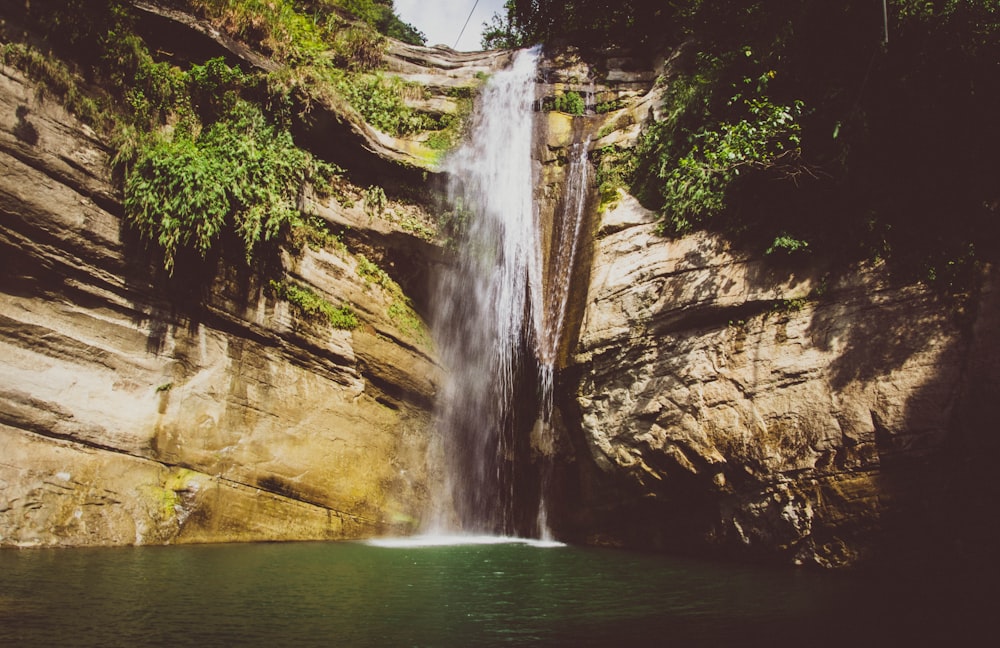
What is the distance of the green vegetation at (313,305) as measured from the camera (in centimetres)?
1079

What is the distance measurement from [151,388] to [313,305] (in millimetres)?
2973

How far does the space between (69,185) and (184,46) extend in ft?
14.1

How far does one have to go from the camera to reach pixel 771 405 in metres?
8.57

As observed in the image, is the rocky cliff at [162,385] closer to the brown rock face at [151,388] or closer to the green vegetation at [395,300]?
the brown rock face at [151,388]

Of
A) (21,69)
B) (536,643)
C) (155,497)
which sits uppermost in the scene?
(21,69)

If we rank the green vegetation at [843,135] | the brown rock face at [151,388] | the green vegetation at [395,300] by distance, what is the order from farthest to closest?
the green vegetation at [395,300]
the green vegetation at [843,135]
the brown rock face at [151,388]

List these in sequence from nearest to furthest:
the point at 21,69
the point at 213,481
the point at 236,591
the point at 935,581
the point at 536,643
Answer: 1. the point at 536,643
2. the point at 236,591
3. the point at 935,581
4. the point at 21,69
5. the point at 213,481

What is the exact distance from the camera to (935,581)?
6859mm

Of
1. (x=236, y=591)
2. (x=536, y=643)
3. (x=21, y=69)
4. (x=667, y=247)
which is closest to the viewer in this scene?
(x=536, y=643)

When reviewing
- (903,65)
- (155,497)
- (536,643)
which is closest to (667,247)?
(903,65)

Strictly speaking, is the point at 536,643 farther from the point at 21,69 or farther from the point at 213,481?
the point at 21,69

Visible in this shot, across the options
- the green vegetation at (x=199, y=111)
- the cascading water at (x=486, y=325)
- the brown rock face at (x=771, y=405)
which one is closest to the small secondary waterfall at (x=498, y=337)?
the cascading water at (x=486, y=325)

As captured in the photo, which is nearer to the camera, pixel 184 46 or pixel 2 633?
pixel 2 633

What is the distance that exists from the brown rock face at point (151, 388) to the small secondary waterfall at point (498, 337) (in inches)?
72.5
